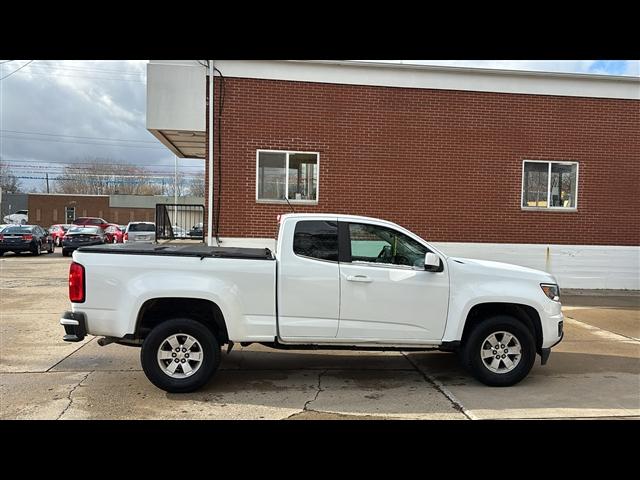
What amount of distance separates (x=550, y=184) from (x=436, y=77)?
4.06 metres

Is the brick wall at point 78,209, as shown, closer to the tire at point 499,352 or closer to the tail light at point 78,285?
the tail light at point 78,285

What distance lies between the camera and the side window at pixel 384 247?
5.61 m

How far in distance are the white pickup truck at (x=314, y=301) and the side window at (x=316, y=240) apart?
12 mm

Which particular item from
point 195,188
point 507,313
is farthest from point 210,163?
point 195,188

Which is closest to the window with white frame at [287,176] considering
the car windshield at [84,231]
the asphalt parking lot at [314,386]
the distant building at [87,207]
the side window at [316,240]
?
the asphalt parking lot at [314,386]

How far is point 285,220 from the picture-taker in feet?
18.7

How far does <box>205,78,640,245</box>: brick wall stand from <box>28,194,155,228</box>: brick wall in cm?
5940

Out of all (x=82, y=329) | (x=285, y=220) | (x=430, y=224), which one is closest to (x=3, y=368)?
(x=82, y=329)

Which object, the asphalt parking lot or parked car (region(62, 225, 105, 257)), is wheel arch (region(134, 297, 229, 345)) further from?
parked car (region(62, 225, 105, 257))

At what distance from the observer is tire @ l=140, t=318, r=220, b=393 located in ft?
16.8

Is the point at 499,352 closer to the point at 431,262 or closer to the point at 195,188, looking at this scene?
the point at 431,262

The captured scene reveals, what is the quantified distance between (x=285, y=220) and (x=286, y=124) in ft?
20.0

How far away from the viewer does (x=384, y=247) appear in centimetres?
574

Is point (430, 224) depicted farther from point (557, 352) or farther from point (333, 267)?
point (333, 267)
